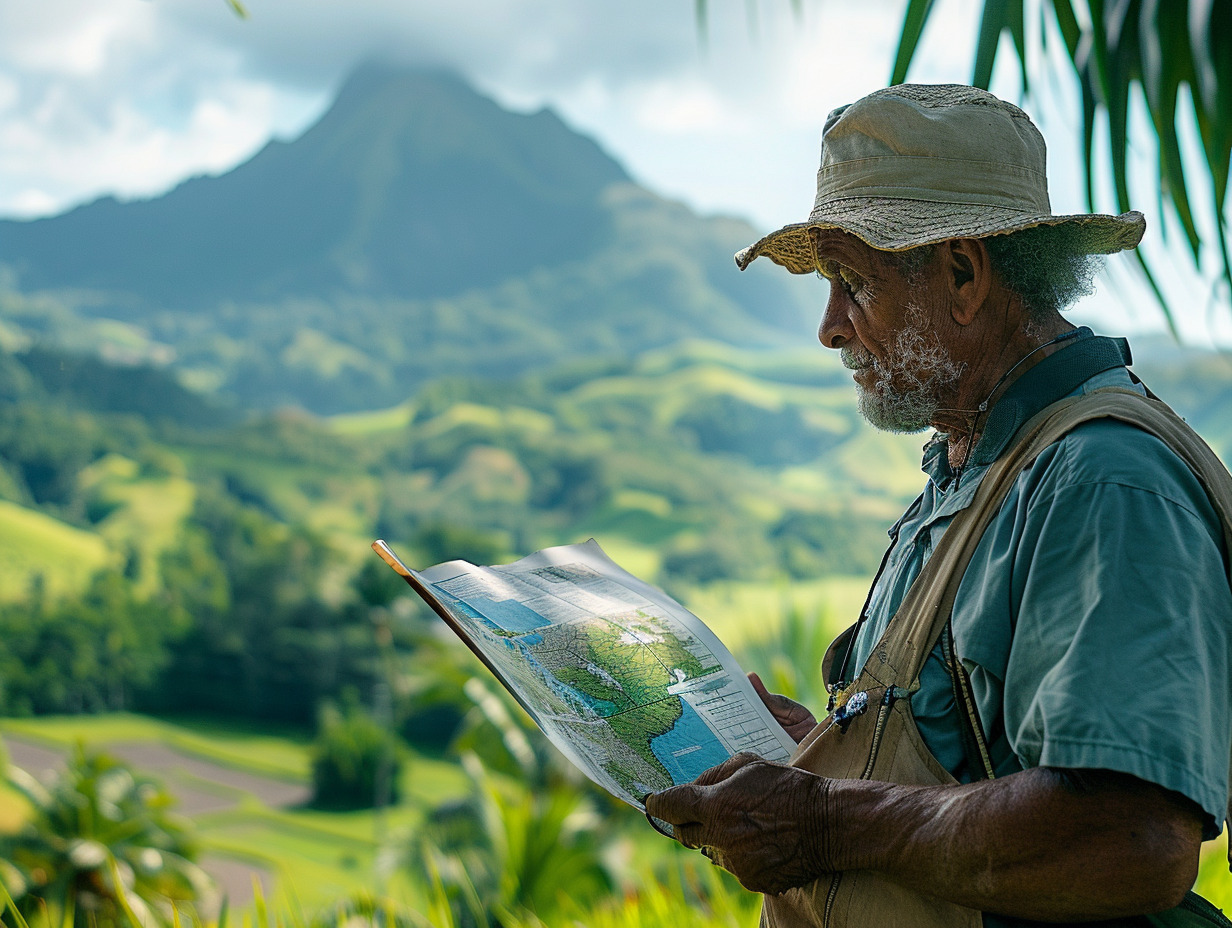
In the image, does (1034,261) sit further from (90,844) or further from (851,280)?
(90,844)

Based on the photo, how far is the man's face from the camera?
1.02 m

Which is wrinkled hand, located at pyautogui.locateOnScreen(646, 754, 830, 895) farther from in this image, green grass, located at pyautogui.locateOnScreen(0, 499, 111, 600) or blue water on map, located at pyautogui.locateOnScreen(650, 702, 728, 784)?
green grass, located at pyautogui.locateOnScreen(0, 499, 111, 600)

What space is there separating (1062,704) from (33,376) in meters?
72.6

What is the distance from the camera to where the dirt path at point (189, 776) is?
4597cm

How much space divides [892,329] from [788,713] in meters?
0.44

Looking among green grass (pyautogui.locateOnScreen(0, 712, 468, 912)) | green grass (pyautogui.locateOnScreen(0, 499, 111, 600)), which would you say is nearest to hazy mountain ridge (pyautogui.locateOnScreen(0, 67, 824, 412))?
green grass (pyautogui.locateOnScreen(0, 499, 111, 600))

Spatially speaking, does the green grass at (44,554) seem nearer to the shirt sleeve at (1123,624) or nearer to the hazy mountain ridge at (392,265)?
the hazy mountain ridge at (392,265)

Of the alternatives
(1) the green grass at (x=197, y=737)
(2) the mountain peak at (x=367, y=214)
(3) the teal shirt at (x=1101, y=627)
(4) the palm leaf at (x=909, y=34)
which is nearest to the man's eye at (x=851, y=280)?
(3) the teal shirt at (x=1101, y=627)

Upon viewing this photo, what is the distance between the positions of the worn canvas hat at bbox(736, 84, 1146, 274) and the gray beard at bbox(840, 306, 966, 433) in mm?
93

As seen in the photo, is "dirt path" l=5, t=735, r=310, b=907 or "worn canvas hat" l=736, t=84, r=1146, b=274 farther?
"dirt path" l=5, t=735, r=310, b=907

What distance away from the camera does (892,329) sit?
103 centimetres

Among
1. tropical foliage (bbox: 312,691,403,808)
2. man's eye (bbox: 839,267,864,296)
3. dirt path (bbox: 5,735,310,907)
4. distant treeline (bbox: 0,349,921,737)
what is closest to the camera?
man's eye (bbox: 839,267,864,296)

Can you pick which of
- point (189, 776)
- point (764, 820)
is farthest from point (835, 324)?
point (189, 776)

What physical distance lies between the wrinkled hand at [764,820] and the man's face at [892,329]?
367mm
